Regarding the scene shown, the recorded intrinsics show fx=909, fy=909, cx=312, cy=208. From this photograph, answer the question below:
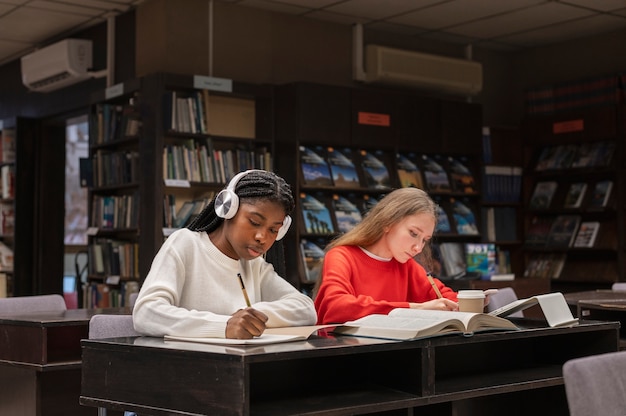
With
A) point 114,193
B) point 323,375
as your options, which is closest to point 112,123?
point 114,193

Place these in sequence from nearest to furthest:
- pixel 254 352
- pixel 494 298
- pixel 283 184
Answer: pixel 254 352
pixel 283 184
pixel 494 298

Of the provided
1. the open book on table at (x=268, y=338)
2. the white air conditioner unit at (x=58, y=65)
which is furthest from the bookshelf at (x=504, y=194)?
the open book on table at (x=268, y=338)

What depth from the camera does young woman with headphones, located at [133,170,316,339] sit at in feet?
8.15

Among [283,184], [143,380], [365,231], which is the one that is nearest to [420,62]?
[365,231]

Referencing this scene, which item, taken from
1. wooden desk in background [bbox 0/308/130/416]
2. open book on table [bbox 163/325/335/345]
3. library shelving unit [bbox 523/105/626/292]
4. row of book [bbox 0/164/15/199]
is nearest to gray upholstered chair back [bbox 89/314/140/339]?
wooden desk in background [bbox 0/308/130/416]

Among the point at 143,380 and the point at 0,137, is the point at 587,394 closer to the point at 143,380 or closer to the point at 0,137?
the point at 143,380

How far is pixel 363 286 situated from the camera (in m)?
3.41

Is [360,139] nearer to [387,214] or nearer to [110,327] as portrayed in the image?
[387,214]

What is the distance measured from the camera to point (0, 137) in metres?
8.46

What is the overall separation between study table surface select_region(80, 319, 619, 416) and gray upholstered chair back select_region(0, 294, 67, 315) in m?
1.98

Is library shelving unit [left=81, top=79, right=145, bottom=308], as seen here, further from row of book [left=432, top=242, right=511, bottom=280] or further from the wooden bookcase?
row of book [left=432, top=242, right=511, bottom=280]

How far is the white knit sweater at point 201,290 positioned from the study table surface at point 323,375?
0.26 feet

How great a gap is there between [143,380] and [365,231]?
152 centimetres

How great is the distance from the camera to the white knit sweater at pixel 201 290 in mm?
2324
